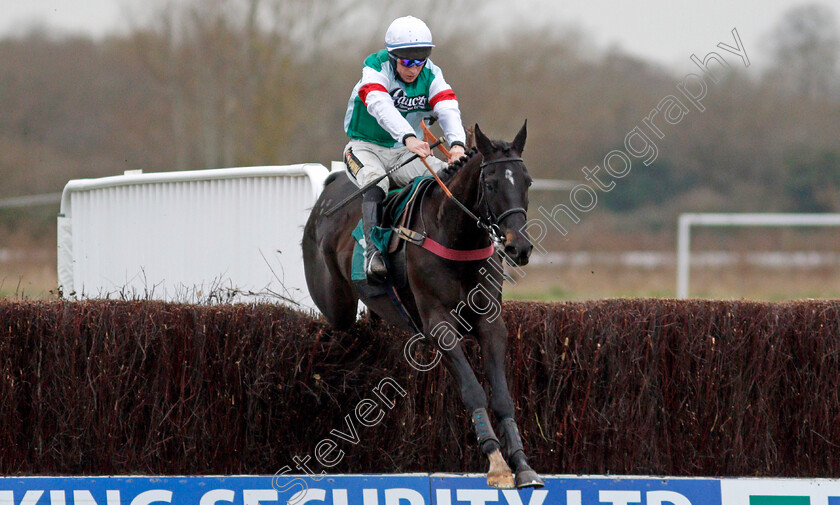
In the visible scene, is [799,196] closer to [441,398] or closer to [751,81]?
[751,81]

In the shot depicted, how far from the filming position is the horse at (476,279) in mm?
5117

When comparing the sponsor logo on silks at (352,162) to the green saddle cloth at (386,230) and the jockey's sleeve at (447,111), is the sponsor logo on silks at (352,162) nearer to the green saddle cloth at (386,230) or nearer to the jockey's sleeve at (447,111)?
the green saddle cloth at (386,230)

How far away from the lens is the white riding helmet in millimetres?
6023

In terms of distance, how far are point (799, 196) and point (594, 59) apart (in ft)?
23.8

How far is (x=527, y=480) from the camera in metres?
5.05

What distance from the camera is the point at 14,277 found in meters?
17.8

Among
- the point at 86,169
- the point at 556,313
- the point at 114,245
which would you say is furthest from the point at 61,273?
the point at 86,169

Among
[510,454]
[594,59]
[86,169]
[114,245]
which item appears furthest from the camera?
[594,59]

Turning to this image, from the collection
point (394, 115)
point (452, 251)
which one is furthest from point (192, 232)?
point (452, 251)

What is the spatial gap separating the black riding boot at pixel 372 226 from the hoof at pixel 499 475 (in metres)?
1.43

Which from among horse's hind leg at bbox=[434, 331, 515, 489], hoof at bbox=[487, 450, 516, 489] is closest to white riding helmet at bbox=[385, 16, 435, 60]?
horse's hind leg at bbox=[434, 331, 515, 489]

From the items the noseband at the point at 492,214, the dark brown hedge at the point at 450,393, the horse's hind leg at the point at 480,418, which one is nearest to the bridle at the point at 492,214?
the noseband at the point at 492,214

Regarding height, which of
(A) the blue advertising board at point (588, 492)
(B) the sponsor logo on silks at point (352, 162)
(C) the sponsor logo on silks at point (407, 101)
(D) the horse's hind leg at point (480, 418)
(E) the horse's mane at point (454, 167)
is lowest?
(A) the blue advertising board at point (588, 492)

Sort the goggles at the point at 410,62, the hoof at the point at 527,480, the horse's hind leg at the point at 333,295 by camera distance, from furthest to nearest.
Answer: the horse's hind leg at the point at 333,295
the goggles at the point at 410,62
the hoof at the point at 527,480
